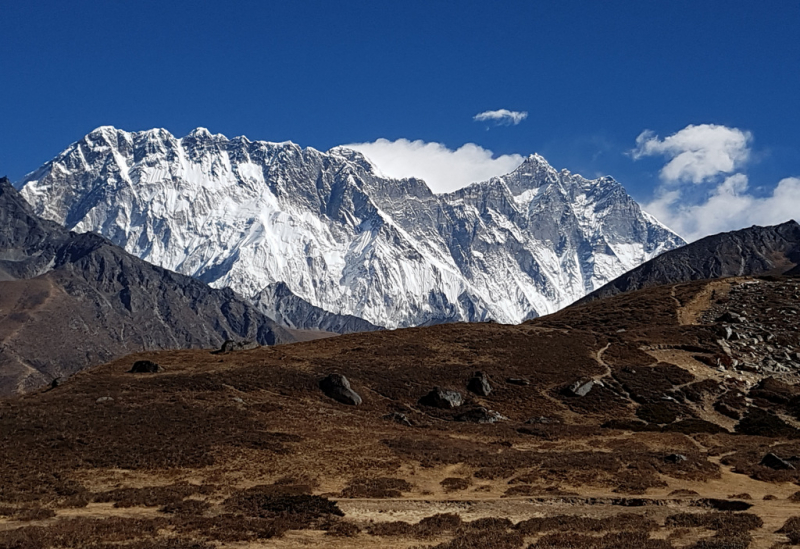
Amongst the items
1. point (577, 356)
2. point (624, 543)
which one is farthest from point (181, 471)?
point (577, 356)

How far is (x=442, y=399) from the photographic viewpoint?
239ft

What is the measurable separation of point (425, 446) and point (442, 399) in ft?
66.2

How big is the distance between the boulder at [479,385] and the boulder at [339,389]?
13809mm

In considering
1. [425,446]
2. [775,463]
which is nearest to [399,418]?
[425,446]

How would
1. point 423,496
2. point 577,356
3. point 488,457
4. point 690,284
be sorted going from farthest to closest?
point 690,284
point 577,356
point 488,457
point 423,496

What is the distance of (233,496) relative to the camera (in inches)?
1505

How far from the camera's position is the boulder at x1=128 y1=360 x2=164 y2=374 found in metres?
75.6

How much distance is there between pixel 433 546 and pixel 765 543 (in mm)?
13122

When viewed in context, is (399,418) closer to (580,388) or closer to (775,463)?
(580,388)

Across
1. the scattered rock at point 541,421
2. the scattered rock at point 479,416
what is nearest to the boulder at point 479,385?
the scattered rock at point 479,416

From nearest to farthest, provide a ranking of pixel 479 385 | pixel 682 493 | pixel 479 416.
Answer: pixel 682 493 → pixel 479 416 → pixel 479 385

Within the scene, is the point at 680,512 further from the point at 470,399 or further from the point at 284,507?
the point at 470,399

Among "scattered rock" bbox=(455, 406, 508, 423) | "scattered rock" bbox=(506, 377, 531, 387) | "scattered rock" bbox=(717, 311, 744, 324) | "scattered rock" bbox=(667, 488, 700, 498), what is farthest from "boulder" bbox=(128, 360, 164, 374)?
"scattered rock" bbox=(717, 311, 744, 324)

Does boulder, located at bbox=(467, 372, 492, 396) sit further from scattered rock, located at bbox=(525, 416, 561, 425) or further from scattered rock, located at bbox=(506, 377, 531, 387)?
scattered rock, located at bbox=(525, 416, 561, 425)
